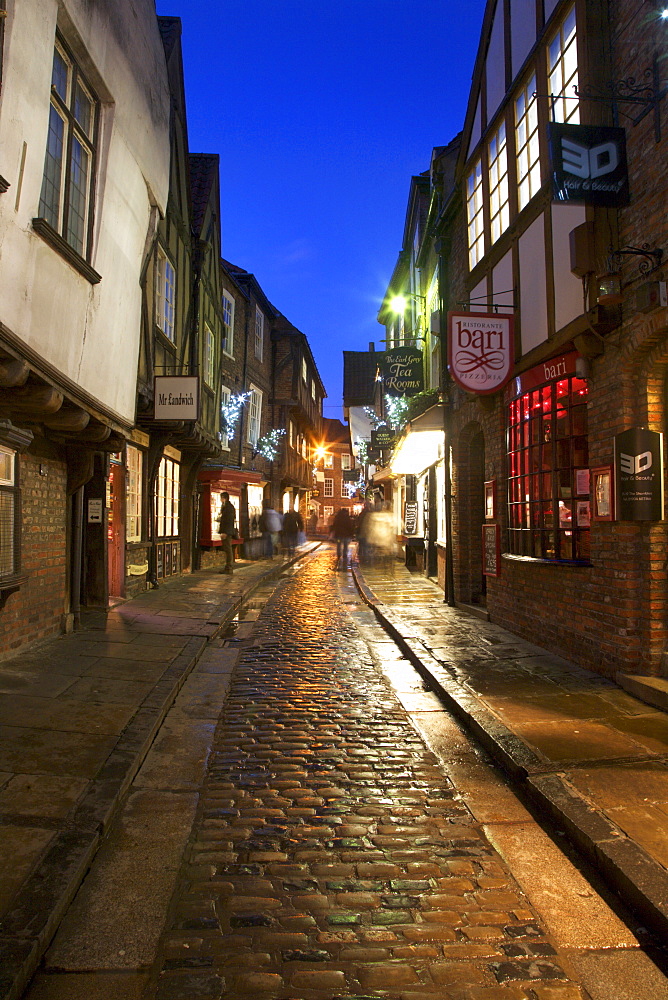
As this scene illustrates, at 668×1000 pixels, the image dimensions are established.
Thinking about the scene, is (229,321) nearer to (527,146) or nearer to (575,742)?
(527,146)

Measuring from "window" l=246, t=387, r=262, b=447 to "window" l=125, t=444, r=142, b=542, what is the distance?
1441 centimetres

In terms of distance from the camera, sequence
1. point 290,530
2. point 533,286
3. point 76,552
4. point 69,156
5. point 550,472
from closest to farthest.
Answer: point 69,156, point 550,472, point 533,286, point 76,552, point 290,530

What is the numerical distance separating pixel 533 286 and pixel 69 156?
571cm

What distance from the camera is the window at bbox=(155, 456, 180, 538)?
45.8 ft

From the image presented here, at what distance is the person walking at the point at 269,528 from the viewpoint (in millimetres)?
24688

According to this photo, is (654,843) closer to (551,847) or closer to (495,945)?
(551,847)

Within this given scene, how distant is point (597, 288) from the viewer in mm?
6246

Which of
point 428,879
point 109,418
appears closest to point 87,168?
point 109,418

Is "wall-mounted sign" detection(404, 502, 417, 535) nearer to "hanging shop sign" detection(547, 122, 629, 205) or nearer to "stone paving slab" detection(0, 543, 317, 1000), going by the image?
"stone paving slab" detection(0, 543, 317, 1000)

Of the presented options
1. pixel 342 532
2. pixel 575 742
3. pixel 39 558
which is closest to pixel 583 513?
pixel 575 742

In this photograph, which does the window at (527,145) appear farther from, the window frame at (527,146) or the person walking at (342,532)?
the person walking at (342,532)

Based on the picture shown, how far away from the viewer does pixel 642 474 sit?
5.84 meters

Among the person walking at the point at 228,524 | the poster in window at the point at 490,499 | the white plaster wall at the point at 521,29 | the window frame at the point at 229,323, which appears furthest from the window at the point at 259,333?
the poster in window at the point at 490,499

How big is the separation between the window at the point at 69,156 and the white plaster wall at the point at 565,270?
216 inches
